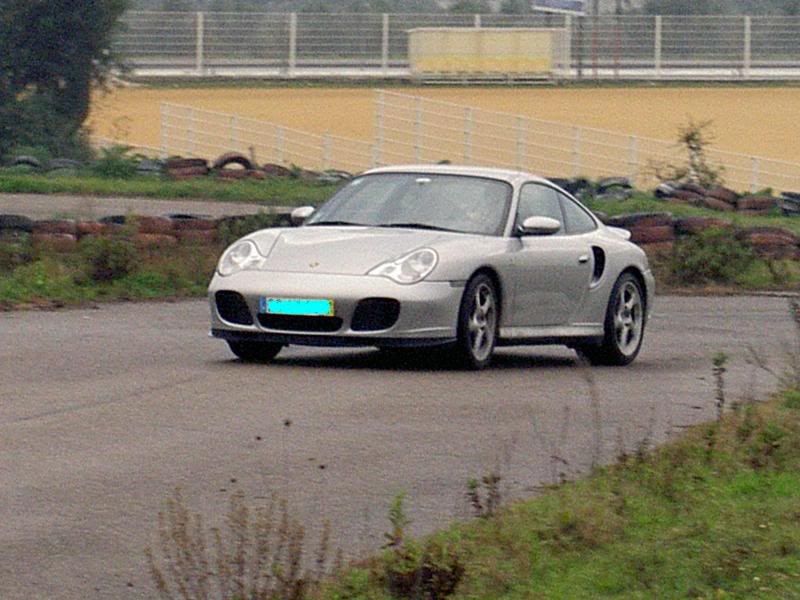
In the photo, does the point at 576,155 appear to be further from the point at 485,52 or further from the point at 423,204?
the point at 423,204

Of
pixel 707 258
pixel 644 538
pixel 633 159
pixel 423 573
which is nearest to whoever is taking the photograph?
pixel 423 573

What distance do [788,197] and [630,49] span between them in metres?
11.1

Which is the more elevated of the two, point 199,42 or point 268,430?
point 199,42

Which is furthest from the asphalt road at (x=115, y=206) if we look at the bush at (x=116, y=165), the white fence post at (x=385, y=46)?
the white fence post at (x=385, y=46)

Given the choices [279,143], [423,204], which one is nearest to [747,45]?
[279,143]

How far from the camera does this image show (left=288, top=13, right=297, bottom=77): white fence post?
40.7 m

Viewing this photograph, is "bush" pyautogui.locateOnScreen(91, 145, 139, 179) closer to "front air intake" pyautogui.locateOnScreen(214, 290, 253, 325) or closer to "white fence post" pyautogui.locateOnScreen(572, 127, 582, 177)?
"white fence post" pyautogui.locateOnScreen(572, 127, 582, 177)

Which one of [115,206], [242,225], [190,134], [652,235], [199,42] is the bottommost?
[115,206]

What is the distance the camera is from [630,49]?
137 ft

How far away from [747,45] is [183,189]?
15.1 m

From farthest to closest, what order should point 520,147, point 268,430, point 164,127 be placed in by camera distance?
point 164,127 < point 520,147 < point 268,430

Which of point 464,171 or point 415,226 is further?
point 464,171

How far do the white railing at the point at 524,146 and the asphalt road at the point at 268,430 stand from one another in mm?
24341

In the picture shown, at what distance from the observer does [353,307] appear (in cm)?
1190
